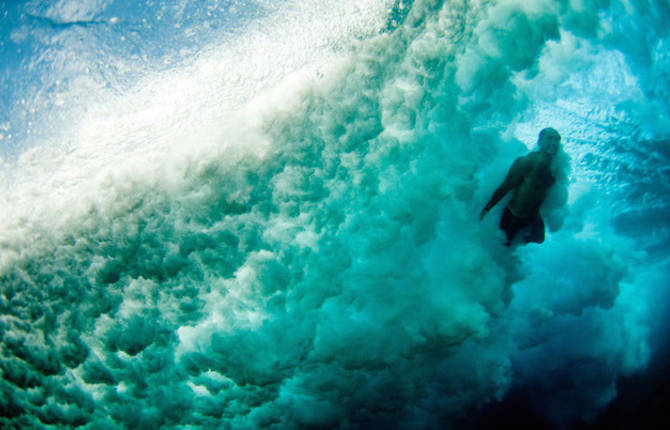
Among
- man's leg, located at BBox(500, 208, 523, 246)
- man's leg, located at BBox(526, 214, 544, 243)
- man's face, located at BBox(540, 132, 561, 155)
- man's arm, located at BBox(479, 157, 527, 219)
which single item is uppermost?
man's face, located at BBox(540, 132, 561, 155)

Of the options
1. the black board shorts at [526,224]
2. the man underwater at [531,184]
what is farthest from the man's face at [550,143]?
the black board shorts at [526,224]

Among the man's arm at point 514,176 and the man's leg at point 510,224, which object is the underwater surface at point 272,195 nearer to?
the man's leg at point 510,224

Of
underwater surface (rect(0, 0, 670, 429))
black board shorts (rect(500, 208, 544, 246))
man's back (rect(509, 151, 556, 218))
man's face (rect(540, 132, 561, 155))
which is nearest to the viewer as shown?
underwater surface (rect(0, 0, 670, 429))

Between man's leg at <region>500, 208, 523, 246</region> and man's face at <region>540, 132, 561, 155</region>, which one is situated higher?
man's face at <region>540, 132, 561, 155</region>

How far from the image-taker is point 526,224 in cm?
502

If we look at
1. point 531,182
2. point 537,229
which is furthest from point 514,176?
point 537,229

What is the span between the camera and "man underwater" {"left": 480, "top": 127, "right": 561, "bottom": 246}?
14.0 feet

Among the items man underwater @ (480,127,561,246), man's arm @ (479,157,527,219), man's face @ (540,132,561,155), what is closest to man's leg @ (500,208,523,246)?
man underwater @ (480,127,561,246)

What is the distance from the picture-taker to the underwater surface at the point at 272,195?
369 cm

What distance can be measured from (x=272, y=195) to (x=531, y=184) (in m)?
3.74

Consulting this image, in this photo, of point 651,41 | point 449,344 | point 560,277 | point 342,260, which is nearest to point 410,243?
point 342,260

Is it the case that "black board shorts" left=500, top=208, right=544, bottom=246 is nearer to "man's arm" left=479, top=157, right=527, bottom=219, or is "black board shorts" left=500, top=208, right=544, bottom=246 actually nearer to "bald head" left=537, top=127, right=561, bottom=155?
"man's arm" left=479, top=157, right=527, bottom=219

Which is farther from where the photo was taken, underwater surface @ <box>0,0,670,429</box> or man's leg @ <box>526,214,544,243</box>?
man's leg @ <box>526,214,544,243</box>

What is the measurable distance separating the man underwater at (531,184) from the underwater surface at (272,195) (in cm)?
55
